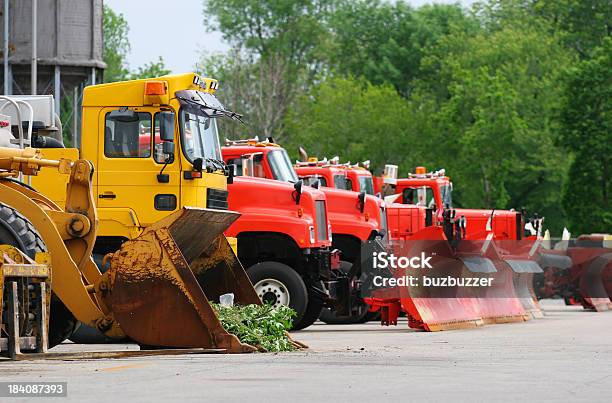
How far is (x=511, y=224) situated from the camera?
36.5 meters


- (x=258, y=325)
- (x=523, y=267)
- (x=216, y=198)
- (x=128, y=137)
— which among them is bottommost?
(x=523, y=267)

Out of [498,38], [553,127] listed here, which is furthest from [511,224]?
[498,38]

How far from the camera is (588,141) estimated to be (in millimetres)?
63562

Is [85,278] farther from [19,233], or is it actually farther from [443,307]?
[443,307]

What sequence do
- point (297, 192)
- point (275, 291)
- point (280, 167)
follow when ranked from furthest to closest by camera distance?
point (280, 167)
point (297, 192)
point (275, 291)

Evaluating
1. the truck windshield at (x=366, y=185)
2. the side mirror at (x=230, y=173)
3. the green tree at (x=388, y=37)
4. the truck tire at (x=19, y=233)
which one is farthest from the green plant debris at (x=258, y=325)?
the green tree at (x=388, y=37)

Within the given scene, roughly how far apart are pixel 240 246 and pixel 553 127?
155 ft

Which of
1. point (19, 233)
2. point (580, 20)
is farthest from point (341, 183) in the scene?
point (580, 20)

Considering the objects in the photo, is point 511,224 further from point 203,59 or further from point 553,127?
point 203,59

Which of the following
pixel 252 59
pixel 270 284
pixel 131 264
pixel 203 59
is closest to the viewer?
pixel 131 264

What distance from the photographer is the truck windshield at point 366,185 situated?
3156 centimetres

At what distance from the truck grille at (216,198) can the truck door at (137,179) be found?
1.61 ft

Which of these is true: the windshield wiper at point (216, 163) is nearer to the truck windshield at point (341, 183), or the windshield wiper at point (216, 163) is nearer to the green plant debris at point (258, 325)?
the green plant debris at point (258, 325)

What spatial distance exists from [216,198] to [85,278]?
15.0 ft
